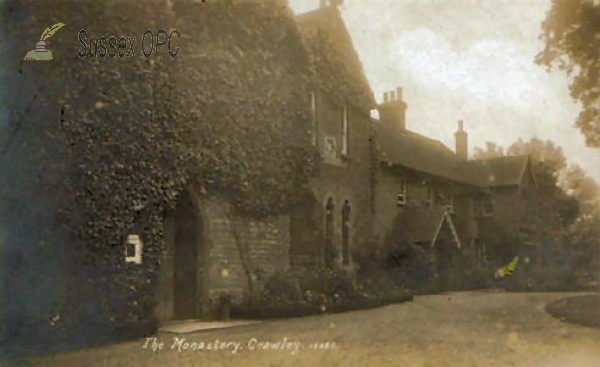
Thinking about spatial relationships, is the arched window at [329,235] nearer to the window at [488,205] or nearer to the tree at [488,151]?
the window at [488,205]

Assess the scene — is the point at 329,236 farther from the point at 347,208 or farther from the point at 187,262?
the point at 187,262

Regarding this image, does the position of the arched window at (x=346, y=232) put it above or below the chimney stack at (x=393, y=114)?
below

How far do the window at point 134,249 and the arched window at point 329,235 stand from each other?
760 centimetres

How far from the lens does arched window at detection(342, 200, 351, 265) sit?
20.7 m

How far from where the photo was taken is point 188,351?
9.61m

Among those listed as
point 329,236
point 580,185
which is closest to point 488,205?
point 580,185

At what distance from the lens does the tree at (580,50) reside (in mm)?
14547

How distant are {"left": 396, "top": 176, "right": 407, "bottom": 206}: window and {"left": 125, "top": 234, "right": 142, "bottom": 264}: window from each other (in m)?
15.1

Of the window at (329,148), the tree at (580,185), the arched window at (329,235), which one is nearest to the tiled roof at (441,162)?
the window at (329,148)

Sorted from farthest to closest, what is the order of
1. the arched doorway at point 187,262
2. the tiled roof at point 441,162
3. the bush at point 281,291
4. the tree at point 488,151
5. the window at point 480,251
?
the tree at point 488,151, the window at point 480,251, the tiled roof at point 441,162, the bush at point 281,291, the arched doorway at point 187,262

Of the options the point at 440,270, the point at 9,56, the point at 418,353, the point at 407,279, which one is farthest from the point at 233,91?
the point at 440,270

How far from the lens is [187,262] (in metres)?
14.4

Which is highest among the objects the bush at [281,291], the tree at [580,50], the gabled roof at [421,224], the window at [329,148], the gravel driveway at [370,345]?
the tree at [580,50]

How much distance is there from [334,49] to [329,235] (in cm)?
618
